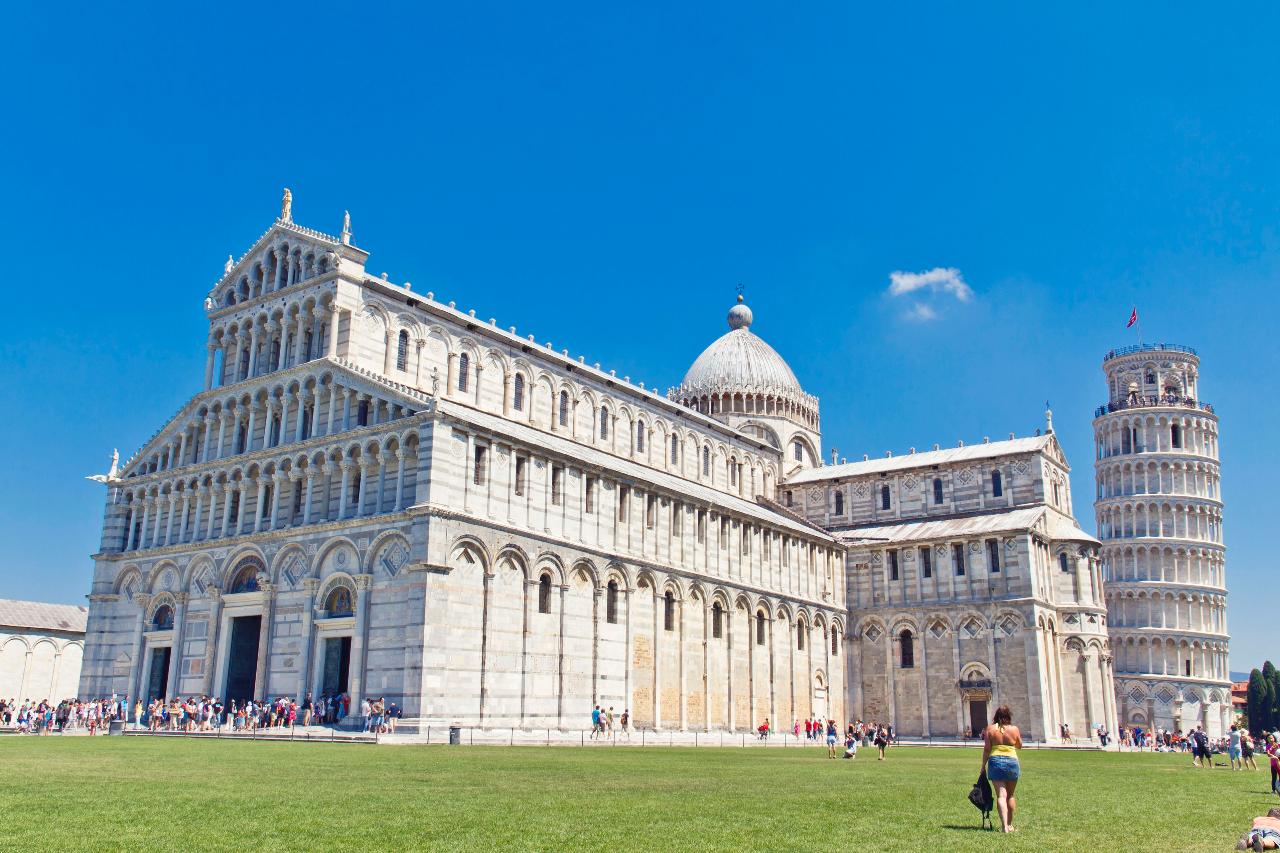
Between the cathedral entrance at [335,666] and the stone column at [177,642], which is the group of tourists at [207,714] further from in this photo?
the stone column at [177,642]

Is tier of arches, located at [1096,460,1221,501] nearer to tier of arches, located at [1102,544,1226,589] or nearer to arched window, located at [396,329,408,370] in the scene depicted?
tier of arches, located at [1102,544,1226,589]

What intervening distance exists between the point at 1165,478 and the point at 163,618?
7777cm

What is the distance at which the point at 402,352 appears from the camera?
51000mm

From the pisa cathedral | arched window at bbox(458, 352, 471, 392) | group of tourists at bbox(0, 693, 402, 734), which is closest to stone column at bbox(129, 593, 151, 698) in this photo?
the pisa cathedral

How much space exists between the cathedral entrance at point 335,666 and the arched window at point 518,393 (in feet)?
53.5

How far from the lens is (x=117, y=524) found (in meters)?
54.2

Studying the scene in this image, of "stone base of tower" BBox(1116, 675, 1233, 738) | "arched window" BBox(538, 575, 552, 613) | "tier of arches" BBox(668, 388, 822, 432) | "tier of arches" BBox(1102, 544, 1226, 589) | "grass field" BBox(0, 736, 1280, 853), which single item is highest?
"tier of arches" BBox(668, 388, 822, 432)

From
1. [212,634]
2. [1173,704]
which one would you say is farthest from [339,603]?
[1173,704]

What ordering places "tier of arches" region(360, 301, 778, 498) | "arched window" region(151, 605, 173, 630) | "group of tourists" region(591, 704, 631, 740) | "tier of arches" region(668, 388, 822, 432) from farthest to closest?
"tier of arches" region(668, 388, 822, 432), "tier of arches" region(360, 301, 778, 498), "arched window" region(151, 605, 173, 630), "group of tourists" region(591, 704, 631, 740)

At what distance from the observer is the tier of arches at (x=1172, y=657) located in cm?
8681

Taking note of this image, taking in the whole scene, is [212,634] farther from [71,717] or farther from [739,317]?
[739,317]

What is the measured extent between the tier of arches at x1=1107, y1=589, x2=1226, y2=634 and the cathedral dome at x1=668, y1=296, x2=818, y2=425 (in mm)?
31348

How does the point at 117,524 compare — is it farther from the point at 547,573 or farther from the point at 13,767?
the point at 13,767

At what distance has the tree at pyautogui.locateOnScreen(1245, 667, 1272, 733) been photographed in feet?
337
